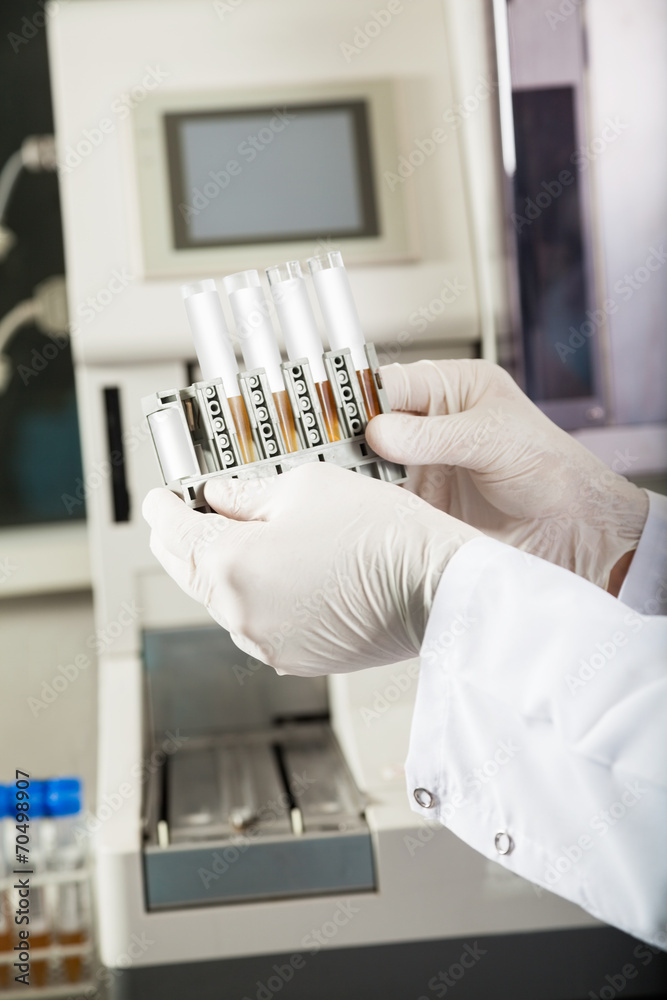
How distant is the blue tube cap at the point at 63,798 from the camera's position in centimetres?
107

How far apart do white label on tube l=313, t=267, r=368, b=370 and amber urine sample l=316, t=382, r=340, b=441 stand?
48 millimetres

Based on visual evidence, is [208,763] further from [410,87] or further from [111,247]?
[410,87]

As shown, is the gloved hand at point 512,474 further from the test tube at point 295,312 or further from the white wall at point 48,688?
the white wall at point 48,688

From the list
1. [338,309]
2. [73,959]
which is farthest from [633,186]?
[73,959]

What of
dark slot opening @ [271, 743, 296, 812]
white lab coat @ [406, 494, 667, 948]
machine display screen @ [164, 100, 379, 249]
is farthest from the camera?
machine display screen @ [164, 100, 379, 249]

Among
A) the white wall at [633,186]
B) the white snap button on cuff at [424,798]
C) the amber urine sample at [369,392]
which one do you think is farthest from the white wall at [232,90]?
the white snap button on cuff at [424,798]

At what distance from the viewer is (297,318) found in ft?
2.39

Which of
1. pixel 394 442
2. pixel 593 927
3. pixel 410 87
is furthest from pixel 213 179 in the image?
pixel 593 927

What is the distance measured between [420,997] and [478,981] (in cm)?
7

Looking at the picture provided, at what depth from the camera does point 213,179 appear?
3.81 feet

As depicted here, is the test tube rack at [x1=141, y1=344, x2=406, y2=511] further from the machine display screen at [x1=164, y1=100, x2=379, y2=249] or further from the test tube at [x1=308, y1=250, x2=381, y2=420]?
the machine display screen at [x1=164, y1=100, x2=379, y2=249]

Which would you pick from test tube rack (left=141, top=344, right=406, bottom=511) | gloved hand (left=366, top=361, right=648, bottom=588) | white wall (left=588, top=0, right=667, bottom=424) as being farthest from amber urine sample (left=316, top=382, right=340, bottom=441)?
white wall (left=588, top=0, right=667, bottom=424)

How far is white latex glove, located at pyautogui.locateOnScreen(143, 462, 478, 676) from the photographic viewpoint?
2.14ft

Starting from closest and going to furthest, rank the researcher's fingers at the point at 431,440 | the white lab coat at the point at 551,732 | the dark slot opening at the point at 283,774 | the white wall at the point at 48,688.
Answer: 1. the white lab coat at the point at 551,732
2. the researcher's fingers at the point at 431,440
3. the dark slot opening at the point at 283,774
4. the white wall at the point at 48,688
